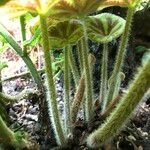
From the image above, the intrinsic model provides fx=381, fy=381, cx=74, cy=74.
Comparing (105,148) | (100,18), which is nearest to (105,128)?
(105,148)

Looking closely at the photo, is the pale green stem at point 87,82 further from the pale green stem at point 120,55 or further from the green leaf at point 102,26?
the green leaf at point 102,26

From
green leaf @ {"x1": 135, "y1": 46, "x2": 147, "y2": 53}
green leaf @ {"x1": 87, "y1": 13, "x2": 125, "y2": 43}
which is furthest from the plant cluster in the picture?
green leaf @ {"x1": 135, "y1": 46, "x2": 147, "y2": 53}

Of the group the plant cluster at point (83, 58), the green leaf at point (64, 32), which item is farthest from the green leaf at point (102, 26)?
the green leaf at point (64, 32)

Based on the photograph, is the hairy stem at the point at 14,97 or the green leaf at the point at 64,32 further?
the hairy stem at the point at 14,97

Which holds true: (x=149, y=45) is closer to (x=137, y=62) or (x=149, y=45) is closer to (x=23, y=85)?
(x=137, y=62)

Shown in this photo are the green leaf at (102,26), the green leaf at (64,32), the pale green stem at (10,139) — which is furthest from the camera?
the green leaf at (102,26)

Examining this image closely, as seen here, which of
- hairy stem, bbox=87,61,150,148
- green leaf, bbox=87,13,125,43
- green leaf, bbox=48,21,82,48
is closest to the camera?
hairy stem, bbox=87,61,150,148

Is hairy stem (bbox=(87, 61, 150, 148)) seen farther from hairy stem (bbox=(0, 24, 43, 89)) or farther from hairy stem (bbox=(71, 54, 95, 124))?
hairy stem (bbox=(0, 24, 43, 89))
